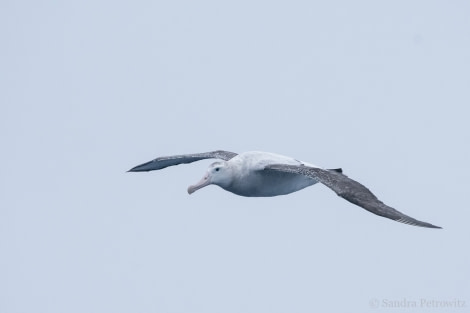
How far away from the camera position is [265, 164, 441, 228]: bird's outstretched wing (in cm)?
1566

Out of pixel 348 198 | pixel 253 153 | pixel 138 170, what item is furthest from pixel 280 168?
pixel 138 170

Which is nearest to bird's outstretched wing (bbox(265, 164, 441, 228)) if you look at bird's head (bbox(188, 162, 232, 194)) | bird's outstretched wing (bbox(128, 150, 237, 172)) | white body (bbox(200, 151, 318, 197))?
white body (bbox(200, 151, 318, 197))

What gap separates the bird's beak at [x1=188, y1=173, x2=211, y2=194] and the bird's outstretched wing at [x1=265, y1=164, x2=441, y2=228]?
1293 millimetres

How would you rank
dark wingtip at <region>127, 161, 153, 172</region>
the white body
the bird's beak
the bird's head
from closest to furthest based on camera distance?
the bird's beak
the bird's head
the white body
dark wingtip at <region>127, 161, 153, 172</region>

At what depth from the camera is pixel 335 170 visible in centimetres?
1970

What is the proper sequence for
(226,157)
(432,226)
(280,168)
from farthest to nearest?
1. (226,157)
2. (280,168)
3. (432,226)

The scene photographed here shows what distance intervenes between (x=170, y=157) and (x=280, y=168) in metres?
4.32

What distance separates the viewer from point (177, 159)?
22172mm

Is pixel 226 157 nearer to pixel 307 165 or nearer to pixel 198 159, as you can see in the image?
pixel 198 159

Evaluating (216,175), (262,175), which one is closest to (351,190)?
(262,175)

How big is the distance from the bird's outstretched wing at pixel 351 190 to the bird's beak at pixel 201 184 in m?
1.29

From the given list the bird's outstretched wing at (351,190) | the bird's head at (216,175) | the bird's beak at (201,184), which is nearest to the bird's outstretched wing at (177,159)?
the bird's head at (216,175)

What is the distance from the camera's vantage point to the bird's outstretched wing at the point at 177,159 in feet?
71.7

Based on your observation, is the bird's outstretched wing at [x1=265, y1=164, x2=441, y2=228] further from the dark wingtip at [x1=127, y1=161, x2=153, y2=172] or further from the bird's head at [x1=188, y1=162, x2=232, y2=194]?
the dark wingtip at [x1=127, y1=161, x2=153, y2=172]
